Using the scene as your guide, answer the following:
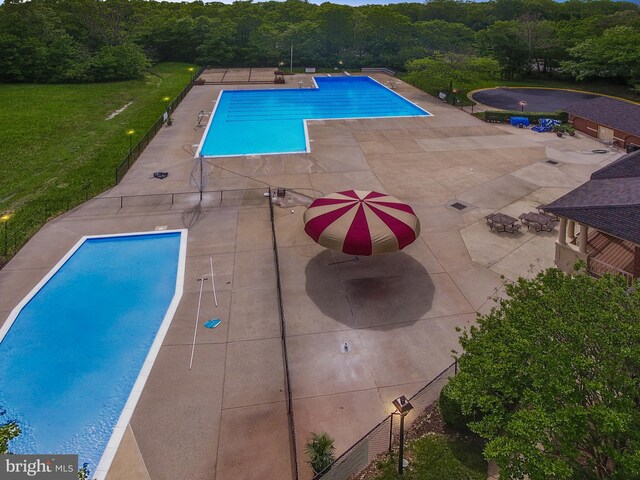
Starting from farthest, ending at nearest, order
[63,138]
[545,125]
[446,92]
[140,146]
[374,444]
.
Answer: [446,92] → [545,125] → [63,138] → [140,146] → [374,444]

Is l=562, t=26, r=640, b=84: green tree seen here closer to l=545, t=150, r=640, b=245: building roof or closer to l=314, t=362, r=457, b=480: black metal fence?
l=545, t=150, r=640, b=245: building roof

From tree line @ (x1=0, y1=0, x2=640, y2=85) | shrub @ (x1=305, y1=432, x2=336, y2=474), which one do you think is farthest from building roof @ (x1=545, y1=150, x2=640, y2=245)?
tree line @ (x1=0, y1=0, x2=640, y2=85)

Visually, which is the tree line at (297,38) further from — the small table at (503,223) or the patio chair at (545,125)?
the small table at (503,223)

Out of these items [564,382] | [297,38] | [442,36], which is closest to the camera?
[564,382]

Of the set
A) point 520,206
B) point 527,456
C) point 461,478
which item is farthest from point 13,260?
point 520,206

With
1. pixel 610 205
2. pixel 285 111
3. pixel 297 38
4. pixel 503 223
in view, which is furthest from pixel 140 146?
pixel 297 38

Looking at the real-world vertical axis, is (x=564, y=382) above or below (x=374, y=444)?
above

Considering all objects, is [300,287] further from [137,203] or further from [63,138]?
[63,138]

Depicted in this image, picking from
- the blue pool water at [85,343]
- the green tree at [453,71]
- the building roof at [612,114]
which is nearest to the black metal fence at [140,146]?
the blue pool water at [85,343]
